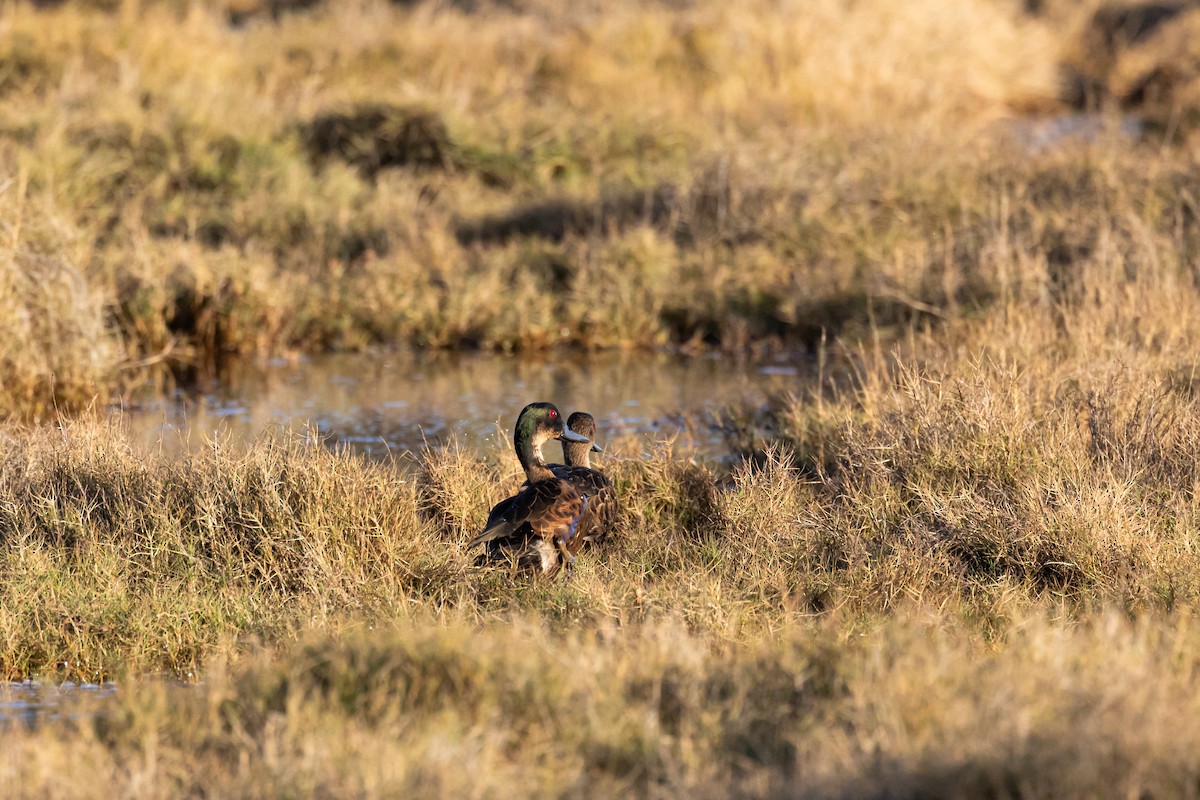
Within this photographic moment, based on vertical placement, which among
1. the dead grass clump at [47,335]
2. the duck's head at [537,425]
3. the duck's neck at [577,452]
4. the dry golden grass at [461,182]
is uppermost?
the dry golden grass at [461,182]

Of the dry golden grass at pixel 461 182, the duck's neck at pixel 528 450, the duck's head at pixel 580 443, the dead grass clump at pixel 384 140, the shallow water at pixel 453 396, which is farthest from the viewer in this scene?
the dead grass clump at pixel 384 140

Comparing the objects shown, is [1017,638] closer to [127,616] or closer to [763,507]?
[763,507]

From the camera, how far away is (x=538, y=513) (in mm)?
6551

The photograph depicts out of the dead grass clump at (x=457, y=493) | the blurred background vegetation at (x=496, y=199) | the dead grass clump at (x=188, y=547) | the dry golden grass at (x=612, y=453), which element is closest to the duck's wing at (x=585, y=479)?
the dry golden grass at (x=612, y=453)

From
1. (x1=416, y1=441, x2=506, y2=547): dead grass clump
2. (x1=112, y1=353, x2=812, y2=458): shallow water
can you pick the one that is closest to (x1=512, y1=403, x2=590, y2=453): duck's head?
(x1=416, y1=441, x2=506, y2=547): dead grass clump

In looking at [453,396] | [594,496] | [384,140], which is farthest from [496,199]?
[594,496]

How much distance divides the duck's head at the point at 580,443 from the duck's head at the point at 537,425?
0.59ft

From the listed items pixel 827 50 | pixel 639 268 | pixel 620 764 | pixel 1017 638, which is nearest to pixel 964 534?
pixel 1017 638

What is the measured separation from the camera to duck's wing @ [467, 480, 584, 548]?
655cm

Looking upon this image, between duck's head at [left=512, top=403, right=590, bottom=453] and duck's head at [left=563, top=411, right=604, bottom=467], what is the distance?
180 mm

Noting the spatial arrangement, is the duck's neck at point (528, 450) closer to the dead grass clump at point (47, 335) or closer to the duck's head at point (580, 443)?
the duck's head at point (580, 443)

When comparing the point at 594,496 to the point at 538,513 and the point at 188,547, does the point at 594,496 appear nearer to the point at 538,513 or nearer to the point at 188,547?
the point at 538,513

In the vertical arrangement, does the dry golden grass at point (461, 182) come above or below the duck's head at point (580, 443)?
above

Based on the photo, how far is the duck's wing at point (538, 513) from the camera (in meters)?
6.55
